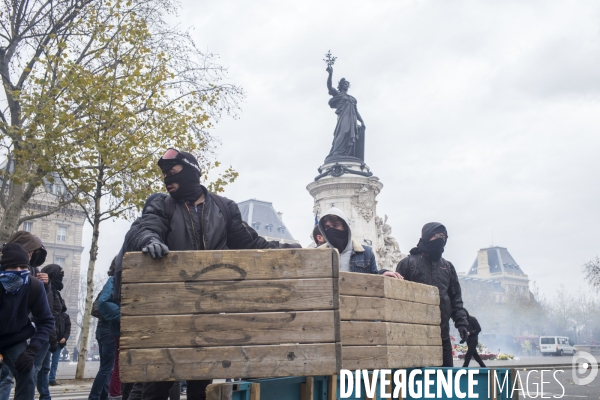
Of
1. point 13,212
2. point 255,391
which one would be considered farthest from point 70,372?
point 255,391

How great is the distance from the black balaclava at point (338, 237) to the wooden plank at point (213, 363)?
8.53ft

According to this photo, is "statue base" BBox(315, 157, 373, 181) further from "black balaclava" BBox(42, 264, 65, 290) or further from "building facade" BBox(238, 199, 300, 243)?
"building facade" BBox(238, 199, 300, 243)

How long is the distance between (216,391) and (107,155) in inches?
486

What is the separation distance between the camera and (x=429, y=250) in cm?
696

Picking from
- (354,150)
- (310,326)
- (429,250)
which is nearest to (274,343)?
(310,326)

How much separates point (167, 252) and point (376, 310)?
5.69 ft

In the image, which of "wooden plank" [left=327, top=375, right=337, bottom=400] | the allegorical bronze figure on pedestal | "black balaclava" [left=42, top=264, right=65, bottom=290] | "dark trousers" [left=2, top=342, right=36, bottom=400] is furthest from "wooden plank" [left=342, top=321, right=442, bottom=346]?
the allegorical bronze figure on pedestal

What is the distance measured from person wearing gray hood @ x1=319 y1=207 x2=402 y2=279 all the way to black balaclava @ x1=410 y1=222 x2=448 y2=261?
872 millimetres

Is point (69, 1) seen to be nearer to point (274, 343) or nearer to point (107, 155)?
point (107, 155)

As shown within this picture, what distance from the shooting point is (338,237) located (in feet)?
20.3

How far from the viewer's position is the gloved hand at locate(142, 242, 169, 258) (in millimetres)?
3662

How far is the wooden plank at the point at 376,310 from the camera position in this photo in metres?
4.62

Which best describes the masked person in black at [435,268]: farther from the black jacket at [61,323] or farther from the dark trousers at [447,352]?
the black jacket at [61,323]

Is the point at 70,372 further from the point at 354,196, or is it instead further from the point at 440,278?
the point at 440,278
